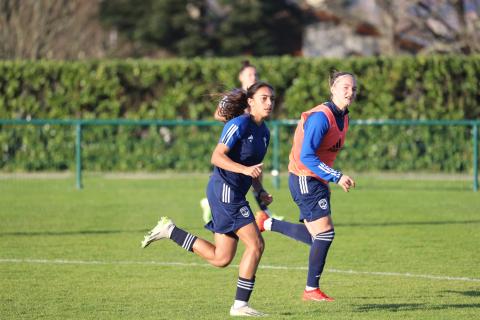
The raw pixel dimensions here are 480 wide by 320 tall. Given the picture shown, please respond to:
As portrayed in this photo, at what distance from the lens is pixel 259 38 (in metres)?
39.9

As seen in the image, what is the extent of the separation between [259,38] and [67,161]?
59.2 ft

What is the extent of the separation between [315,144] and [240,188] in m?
0.88

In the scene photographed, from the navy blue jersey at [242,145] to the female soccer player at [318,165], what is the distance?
57 centimetres

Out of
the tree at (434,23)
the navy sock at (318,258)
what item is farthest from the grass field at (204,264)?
the tree at (434,23)

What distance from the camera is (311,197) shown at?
932 cm

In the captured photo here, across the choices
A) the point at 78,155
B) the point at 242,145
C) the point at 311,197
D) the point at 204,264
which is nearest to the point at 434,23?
the point at 78,155

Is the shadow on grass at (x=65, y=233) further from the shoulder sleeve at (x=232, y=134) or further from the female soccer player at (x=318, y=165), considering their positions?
the shoulder sleeve at (x=232, y=134)

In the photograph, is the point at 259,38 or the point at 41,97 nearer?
the point at 41,97

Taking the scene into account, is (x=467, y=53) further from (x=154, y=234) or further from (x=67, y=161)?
(x=154, y=234)

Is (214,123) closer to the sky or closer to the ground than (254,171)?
closer to the sky

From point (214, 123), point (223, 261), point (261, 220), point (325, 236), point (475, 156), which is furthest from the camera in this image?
point (214, 123)

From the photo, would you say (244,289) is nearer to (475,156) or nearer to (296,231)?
(296,231)

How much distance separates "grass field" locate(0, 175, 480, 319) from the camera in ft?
28.8

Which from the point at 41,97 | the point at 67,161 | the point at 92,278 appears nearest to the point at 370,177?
the point at 67,161
